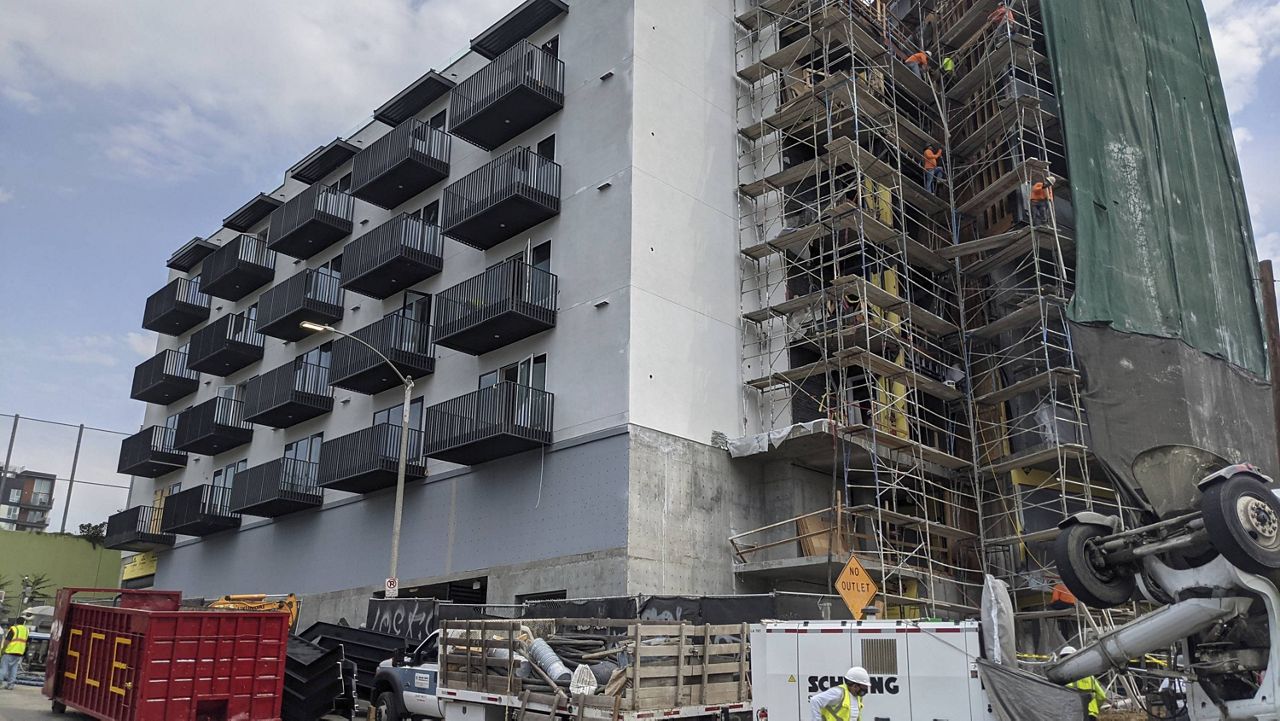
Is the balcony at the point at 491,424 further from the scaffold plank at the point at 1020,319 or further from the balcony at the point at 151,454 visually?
the balcony at the point at 151,454

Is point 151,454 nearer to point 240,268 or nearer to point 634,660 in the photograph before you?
point 240,268

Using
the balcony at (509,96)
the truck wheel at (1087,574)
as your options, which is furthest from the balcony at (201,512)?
the truck wheel at (1087,574)

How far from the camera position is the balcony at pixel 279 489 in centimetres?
3142

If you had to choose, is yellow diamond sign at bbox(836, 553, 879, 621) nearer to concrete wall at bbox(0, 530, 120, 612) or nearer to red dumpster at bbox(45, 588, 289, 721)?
red dumpster at bbox(45, 588, 289, 721)

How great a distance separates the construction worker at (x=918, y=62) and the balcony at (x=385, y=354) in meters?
16.0

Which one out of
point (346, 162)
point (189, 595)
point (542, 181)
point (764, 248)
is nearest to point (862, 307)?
point (764, 248)

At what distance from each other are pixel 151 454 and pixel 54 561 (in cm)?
1476

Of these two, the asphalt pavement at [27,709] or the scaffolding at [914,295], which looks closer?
the asphalt pavement at [27,709]

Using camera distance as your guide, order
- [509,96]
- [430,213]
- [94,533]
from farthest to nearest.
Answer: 1. [94,533]
2. [430,213]
3. [509,96]

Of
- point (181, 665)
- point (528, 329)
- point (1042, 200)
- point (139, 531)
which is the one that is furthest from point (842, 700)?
point (139, 531)

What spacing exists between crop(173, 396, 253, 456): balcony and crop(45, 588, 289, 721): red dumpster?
20.1 m

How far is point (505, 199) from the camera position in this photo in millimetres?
25375

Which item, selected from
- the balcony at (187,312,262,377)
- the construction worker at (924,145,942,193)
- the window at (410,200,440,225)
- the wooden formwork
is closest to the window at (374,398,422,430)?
the window at (410,200,440,225)

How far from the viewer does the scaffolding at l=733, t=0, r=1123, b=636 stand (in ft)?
78.3
